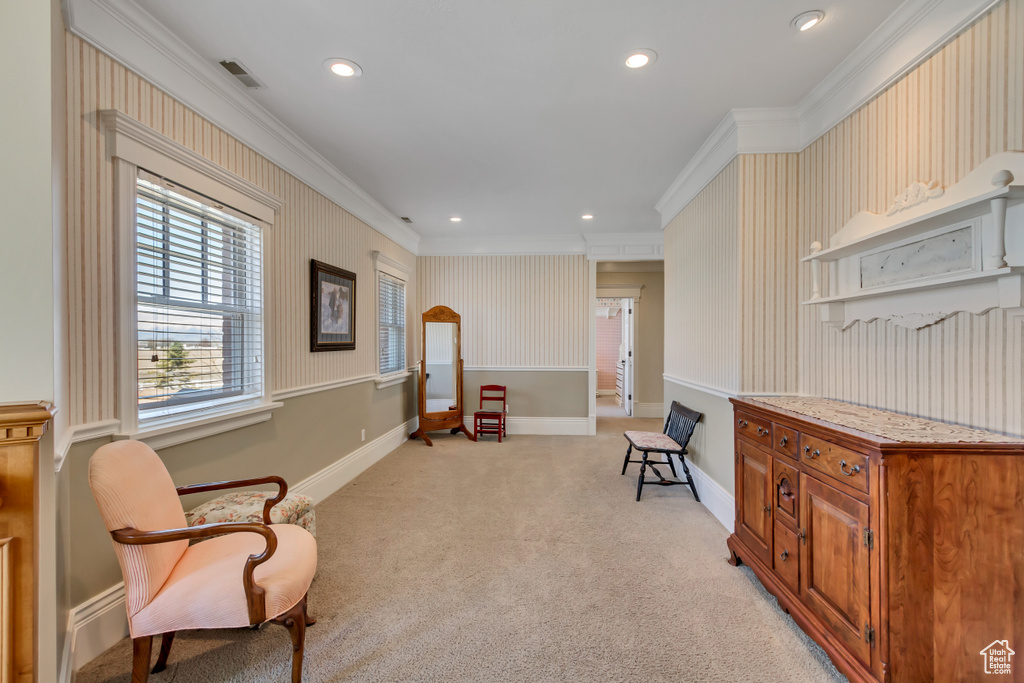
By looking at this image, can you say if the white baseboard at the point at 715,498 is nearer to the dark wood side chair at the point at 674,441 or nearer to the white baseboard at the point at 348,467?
the dark wood side chair at the point at 674,441

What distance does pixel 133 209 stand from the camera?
1.87 meters

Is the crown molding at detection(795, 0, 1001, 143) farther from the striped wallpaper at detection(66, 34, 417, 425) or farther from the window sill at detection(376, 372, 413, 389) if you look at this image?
the window sill at detection(376, 372, 413, 389)

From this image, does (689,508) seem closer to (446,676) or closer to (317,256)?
(446,676)

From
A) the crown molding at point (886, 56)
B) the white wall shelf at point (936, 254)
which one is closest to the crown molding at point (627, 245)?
the crown molding at point (886, 56)

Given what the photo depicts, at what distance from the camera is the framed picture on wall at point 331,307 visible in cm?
332

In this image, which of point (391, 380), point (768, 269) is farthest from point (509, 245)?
point (768, 269)

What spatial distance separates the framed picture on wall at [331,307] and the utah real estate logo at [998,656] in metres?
3.79

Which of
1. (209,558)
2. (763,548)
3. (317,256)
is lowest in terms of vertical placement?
(763,548)

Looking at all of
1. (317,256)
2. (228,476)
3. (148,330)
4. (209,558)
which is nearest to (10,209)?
(148,330)

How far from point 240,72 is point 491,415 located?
425 centimetres

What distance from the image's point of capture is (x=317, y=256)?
3.43 m

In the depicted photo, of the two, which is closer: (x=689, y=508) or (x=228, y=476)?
(x=228, y=476)

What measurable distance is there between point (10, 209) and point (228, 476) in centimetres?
169

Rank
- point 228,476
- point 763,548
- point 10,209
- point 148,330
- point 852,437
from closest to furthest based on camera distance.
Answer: point 10,209
point 852,437
point 148,330
point 763,548
point 228,476
